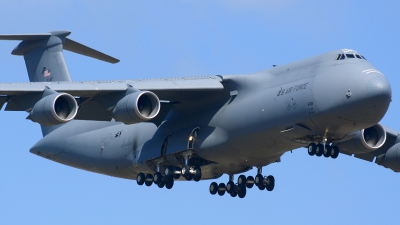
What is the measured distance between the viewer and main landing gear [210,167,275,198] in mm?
25406

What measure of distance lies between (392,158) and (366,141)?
1832 mm

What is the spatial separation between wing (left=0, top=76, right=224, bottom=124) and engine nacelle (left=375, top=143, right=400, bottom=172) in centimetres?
515

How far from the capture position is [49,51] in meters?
28.2

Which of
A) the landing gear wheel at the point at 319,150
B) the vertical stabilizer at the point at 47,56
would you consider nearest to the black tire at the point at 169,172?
the landing gear wheel at the point at 319,150

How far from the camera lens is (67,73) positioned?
92.8 ft

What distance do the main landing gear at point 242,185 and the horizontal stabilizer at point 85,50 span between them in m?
4.68

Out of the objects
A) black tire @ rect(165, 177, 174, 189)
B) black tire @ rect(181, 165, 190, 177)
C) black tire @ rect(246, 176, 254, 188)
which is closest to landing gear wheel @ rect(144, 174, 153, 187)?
black tire @ rect(165, 177, 174, 189)

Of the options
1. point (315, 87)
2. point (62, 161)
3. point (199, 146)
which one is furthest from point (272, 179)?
point (62, 161)

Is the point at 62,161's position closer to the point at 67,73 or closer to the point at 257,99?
the point at 67,73

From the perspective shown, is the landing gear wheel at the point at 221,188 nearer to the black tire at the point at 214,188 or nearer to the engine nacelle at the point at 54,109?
the black tire at the point at 214,188

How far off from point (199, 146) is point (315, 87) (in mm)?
3493

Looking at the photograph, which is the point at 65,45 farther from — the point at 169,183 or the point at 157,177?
the point at 169,183

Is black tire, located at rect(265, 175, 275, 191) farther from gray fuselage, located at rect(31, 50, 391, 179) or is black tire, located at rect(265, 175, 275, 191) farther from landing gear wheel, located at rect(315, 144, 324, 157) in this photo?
landing gear wheel, located at rect(315, 144, 324, 157)

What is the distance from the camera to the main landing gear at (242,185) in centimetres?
2541
